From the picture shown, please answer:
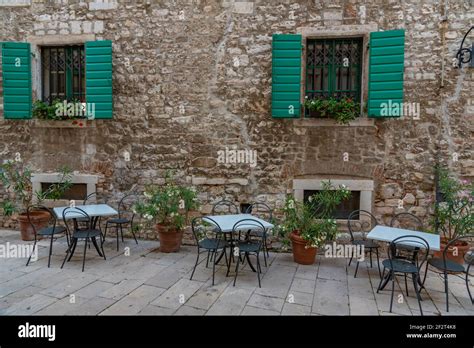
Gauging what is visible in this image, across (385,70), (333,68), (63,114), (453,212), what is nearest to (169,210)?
(63,114)

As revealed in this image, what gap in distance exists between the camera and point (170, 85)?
5504 mm

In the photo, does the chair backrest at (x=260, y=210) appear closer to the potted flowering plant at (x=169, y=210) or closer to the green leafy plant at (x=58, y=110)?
the potted flowering plant at (x=169, y=210)

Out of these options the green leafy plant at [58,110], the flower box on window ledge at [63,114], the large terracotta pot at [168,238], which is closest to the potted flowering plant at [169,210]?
the large terracotta pot at [168,238]

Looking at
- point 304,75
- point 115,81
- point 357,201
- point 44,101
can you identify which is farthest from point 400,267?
point 44,101

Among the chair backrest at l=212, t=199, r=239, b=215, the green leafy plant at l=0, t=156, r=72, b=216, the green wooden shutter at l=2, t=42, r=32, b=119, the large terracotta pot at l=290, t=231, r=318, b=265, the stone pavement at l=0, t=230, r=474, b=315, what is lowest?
the stone pavement at l=0, t=230, r=474, b=315

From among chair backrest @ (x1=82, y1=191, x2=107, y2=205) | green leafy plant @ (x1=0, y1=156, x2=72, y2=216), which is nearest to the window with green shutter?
chair backrest @ (x1=82, y1=191, x2=107, y2=205)

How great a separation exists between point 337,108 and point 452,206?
222 cm

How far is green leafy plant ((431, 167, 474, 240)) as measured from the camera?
459 cm

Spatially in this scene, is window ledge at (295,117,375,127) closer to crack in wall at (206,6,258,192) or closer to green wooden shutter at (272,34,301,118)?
green wooden shutter at (272,34,301,118)

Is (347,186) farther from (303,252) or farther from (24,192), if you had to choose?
(24,192)

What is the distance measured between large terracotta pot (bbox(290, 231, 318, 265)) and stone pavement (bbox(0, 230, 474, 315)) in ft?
0.40

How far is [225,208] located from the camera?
5.50 m

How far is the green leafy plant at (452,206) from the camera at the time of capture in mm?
4590

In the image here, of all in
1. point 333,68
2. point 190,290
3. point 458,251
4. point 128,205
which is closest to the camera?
point 190,290
